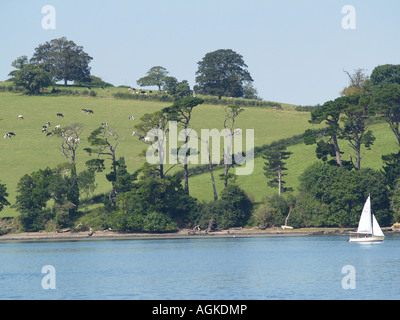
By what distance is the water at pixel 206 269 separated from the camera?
4956cm

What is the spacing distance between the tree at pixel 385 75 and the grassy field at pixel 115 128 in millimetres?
17885

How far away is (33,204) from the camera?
10781 cm

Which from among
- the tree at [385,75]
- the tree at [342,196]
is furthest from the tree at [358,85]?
the tree at [342,196]

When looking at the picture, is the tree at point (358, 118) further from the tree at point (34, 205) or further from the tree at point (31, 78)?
the tree at point (31, 78)

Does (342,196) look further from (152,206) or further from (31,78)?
(31,78)

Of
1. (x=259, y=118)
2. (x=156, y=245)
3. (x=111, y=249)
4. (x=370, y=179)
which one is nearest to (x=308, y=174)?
(x=370, y=179)

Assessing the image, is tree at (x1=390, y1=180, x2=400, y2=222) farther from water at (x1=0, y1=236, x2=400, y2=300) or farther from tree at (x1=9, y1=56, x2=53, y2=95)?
tree at (x1=9, y1=56, x2=53, y2=95)

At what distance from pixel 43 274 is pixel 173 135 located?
60.8m

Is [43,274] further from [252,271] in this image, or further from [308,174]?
[308,174]

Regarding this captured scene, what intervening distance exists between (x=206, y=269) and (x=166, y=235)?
39894 mm

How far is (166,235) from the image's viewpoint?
103 meters

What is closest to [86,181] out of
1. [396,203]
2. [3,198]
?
[3,198]
